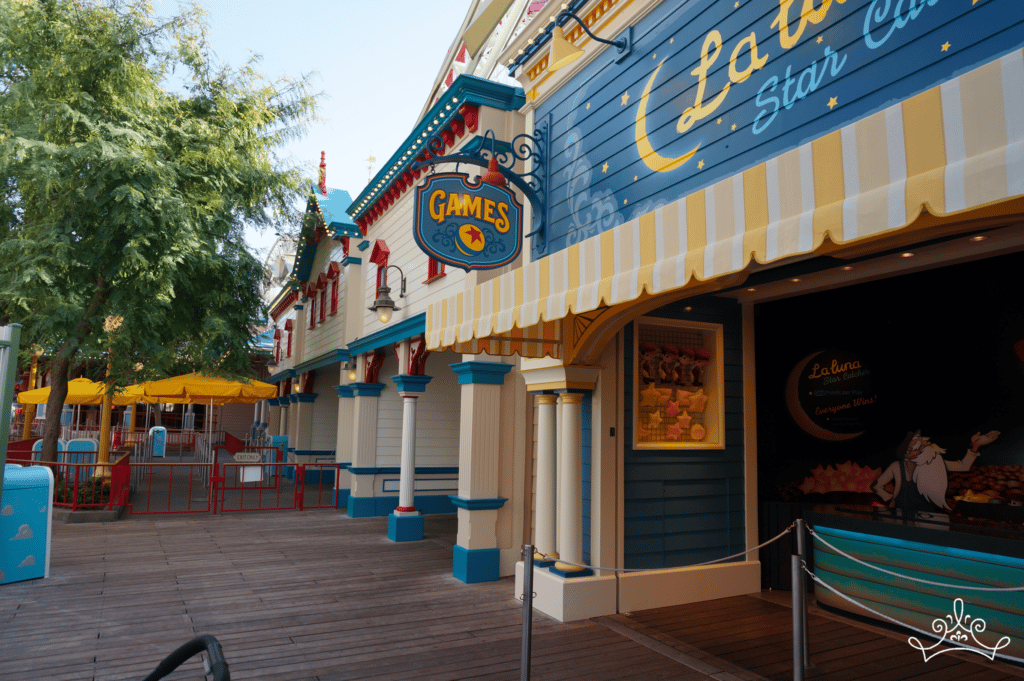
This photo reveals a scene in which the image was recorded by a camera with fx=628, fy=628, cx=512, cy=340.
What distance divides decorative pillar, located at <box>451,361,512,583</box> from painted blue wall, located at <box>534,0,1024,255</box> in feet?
6.50

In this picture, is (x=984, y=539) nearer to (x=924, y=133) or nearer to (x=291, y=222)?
(x=924, y=133)

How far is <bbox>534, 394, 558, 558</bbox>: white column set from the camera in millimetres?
6281

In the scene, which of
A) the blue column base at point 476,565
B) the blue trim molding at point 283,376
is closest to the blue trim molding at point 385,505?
the blue column base at point 476,565

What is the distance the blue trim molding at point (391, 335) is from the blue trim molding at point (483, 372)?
762 mm

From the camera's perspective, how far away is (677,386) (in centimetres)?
667

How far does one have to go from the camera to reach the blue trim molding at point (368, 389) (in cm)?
1226

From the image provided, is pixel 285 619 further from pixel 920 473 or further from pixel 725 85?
pixel 920 473

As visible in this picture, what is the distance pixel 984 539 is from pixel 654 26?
494 centimetres

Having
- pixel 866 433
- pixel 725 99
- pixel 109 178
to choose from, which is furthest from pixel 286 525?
pixel 725 99

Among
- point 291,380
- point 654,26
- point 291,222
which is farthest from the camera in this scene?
point 291,380

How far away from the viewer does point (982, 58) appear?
310 centimetres

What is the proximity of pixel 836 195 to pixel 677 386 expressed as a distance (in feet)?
14.2

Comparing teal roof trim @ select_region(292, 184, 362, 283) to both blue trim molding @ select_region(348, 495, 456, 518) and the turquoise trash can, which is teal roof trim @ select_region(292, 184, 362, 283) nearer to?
blue trim molding @ select_region(348, 495, 456, 518)

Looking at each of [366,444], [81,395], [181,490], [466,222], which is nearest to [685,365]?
[466,222]
